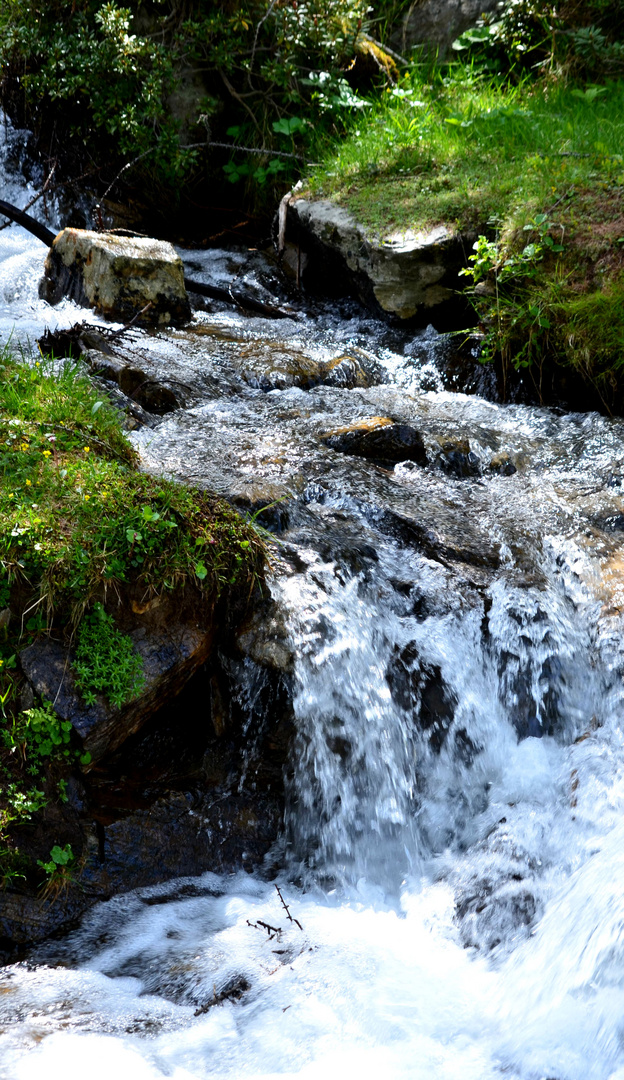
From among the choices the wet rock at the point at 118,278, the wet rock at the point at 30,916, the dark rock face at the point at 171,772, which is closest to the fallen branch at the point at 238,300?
the wet rock at the point at 118,278

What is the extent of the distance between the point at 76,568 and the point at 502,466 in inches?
118

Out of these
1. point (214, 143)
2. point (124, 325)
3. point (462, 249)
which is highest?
point (214, 143)

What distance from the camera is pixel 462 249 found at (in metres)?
6.55

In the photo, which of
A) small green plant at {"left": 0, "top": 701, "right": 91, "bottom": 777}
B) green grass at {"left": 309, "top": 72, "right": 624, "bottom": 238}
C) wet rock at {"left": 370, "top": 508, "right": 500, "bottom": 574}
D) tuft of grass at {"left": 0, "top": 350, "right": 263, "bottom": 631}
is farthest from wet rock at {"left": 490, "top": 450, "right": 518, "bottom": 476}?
small green plant at {"left": 0, "top": 701, "right": 91, "bottom": 777}

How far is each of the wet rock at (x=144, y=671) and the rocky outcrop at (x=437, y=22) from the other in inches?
339

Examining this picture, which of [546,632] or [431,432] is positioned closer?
[546,632]

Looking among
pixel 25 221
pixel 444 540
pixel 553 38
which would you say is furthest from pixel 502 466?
pixel 553 38

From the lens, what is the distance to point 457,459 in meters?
5.02

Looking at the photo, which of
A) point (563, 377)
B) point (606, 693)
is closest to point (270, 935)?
point (606, 693)

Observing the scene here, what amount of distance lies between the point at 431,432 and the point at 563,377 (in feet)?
3.95

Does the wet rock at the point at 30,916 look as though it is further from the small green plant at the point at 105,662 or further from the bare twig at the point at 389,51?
the bare twig at the point at 389,51

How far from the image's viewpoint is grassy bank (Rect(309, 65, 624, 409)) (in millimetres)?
5621

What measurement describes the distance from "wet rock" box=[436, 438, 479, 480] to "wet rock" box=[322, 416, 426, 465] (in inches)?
5.0

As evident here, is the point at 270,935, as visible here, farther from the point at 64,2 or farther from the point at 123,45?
the point at 64,2
